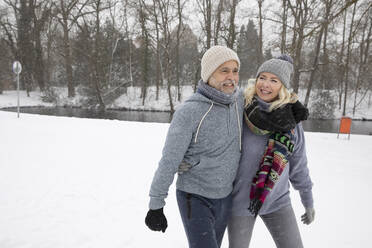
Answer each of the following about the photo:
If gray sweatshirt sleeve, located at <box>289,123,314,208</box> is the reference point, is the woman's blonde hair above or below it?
above

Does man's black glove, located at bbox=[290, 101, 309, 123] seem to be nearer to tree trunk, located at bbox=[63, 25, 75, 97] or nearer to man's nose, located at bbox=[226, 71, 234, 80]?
man's nose, located at bbox=[226, 71, 234, 80]

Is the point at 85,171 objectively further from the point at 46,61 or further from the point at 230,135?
the point at 46,61

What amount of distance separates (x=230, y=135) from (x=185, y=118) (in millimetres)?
336

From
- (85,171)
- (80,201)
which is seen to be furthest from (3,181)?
(80,201)

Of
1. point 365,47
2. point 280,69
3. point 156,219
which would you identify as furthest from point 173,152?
point 365,47

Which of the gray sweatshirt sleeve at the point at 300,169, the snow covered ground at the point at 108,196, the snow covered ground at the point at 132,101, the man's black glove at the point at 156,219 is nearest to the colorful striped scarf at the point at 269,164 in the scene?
the gray sweatshirt sleeve at the point at 300,169

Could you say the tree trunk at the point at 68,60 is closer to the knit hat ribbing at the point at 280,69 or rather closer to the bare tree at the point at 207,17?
the bare tree at the point at 207,17

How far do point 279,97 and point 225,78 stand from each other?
459mm

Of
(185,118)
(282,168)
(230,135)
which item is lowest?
(282,168)

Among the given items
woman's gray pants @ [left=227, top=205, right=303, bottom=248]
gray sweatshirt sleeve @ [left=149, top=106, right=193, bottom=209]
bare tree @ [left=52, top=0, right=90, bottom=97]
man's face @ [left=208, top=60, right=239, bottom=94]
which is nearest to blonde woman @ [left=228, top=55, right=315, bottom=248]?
woman's gray pants @ [left=227, top=205, right=303, bottom=248]

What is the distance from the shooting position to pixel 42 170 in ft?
16.4

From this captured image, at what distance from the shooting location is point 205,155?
164 cm

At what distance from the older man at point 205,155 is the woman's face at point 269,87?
0.26 meters

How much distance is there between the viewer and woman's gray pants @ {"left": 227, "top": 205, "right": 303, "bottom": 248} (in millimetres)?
1801
